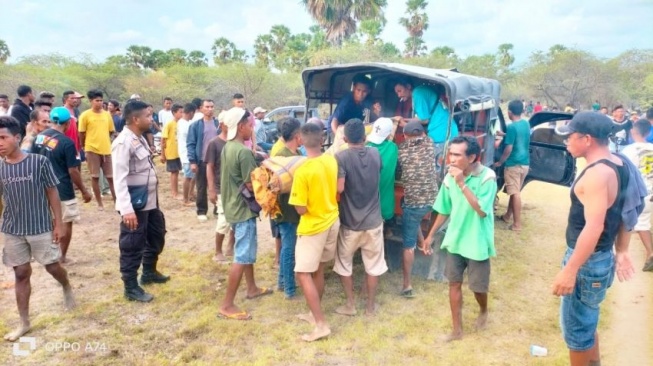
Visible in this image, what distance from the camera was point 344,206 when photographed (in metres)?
3.86

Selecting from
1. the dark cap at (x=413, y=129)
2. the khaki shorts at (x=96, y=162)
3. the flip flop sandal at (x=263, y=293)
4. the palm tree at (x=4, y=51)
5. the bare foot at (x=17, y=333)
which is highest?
the palm tree at (x=4, y=51)

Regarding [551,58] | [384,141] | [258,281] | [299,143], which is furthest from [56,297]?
[551,58]

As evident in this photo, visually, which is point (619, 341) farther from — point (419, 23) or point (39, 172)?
point (419, 23)

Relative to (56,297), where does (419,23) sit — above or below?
above

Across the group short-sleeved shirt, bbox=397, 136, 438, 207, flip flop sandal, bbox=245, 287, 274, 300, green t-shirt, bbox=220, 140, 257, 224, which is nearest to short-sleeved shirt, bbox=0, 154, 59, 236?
green t-shirt, bbox=220, 140, 257, 224

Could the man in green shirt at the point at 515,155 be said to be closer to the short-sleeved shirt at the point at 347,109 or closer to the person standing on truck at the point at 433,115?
the person standing on truck at the point at 433,115

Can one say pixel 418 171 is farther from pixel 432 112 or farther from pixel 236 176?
pixel 236 176

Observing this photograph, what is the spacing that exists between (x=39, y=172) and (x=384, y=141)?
2.93m

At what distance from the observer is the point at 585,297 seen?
104 inches

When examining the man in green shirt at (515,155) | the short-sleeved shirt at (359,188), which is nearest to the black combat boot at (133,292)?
the short-sleeved shirt at (359,188)

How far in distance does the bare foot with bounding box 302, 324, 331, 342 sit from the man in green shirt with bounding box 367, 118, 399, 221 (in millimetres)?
1218

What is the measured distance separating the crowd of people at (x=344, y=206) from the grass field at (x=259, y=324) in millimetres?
167

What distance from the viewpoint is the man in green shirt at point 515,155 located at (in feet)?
21.4

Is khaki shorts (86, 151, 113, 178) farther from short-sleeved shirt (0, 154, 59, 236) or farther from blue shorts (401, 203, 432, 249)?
blue shorts (401, 203, 432, 249)
